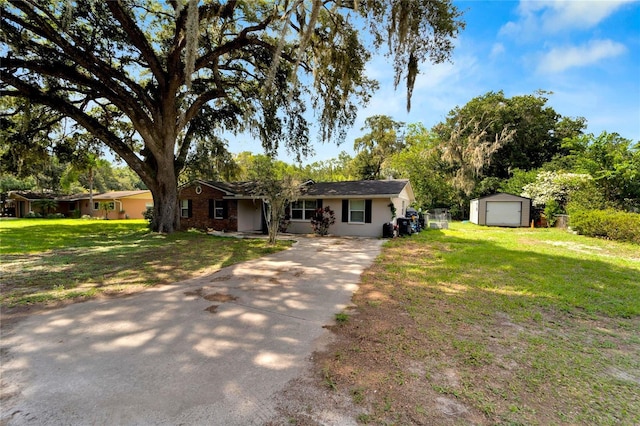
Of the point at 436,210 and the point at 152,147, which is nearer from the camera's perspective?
the point at 152,147

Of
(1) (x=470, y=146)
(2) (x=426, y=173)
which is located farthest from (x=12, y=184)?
(1) (x=470, y=146)

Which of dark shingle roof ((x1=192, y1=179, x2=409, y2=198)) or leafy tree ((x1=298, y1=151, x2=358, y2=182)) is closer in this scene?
dark shingle roof ((x1=192, y1=179, x2=409, y2=198))

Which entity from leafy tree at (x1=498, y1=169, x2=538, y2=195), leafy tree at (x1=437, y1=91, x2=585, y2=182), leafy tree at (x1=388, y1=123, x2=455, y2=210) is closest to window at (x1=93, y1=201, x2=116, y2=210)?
leafy tree at (x1=388, y1=123, x2=455, y2=210)

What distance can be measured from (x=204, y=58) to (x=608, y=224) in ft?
58.5

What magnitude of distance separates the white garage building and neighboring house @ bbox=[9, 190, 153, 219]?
3220 cm

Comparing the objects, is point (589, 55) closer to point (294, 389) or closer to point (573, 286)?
point (573, 286)

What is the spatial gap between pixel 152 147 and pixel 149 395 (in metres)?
12.5

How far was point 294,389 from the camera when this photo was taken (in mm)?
2492

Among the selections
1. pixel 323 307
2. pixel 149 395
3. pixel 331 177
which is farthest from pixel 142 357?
pixel 331 177

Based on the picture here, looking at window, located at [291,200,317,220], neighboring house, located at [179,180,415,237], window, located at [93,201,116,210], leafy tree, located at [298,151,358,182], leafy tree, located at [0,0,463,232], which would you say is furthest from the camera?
leafy tree, located at [298,151,358,182]

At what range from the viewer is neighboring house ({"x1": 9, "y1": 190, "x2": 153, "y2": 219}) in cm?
3038

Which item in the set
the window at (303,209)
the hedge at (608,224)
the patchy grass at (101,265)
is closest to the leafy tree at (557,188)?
the hedge at (608,224)

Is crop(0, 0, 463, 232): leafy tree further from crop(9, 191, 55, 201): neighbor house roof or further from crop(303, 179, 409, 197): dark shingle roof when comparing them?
crop(9, 191, 55, 201): neighbor house roof

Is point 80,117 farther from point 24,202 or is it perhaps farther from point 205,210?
point 24,202
